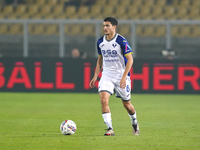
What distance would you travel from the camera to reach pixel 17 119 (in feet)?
33.8

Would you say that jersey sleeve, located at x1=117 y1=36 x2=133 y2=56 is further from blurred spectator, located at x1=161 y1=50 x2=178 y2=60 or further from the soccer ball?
blurred spectator, located at x1=161 y1=50 x2=178 y2=60

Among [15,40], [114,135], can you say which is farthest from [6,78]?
[114,135]

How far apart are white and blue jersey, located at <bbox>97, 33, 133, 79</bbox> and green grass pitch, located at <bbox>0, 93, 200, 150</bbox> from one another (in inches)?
43.4

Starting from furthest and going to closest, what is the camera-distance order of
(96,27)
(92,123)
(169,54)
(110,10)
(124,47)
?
1. (110,10)
2. (96,27)
3. (169,54)
4. (92,123)
5. (124,47)

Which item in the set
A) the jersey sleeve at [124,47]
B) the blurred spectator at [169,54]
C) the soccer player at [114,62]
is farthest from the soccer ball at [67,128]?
the blurred spectator at [169,54]

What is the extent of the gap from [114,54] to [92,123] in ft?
7.44

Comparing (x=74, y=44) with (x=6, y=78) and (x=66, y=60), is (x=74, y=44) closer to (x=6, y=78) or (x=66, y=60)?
(x=66, y=60)

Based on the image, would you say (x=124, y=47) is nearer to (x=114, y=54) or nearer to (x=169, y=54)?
(x=114, y=54)

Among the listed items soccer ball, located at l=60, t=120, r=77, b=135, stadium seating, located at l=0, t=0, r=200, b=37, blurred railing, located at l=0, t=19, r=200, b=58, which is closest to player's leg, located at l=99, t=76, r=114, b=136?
soccer ball, located at l=60, t=120, r=77, b=135

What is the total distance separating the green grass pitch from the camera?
22.4ft

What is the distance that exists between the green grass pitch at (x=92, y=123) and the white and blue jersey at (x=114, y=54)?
3.62 feet

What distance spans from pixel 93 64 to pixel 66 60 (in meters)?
1.07

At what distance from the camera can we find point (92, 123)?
9.72 metres

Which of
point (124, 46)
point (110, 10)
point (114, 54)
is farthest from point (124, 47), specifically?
point (110, 10)
